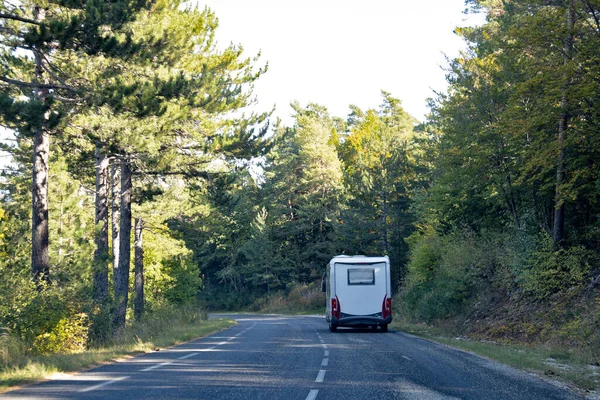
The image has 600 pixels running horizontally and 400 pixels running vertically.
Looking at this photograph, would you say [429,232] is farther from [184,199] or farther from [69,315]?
[69,315]

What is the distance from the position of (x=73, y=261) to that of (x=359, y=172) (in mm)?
36962

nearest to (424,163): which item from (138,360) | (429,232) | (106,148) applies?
(429,232)

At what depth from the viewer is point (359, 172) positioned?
62.3 metres

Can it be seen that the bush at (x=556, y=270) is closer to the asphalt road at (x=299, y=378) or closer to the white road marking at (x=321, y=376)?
the asphalt road at (x=299, y=378)

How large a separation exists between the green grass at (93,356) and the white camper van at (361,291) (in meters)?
6.24

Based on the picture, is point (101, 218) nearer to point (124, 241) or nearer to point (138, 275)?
point (124, 241)

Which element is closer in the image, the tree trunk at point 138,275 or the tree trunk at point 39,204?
the tree trunk at point 39,204

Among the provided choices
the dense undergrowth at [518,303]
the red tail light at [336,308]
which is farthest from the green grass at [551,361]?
the red tail light at [336,308]

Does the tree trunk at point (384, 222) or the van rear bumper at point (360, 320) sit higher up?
the tree trunk at point (384, 222)

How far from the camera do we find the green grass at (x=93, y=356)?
39.1 feet

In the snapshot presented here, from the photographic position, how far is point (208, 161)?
89.8 feet

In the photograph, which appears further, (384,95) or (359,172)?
(384,95)

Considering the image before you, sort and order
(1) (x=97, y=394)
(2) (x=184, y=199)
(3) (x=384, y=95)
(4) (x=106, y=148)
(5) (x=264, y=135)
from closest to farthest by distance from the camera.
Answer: (1) (x=97, y=394) < (4) (x=106, y=148) < (5) (x=264, y=135) < (2) (x=184, y=199) < (3) (x=384, y=95)

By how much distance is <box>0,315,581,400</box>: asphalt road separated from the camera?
33.7ft
